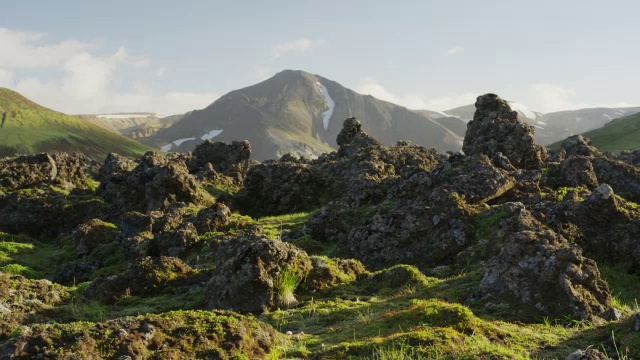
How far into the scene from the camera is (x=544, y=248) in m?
13.1

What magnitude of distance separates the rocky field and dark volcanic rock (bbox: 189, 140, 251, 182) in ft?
52.1

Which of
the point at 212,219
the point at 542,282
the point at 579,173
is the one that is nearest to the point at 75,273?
the point at 212,219

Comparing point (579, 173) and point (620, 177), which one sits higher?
point (579, 173)

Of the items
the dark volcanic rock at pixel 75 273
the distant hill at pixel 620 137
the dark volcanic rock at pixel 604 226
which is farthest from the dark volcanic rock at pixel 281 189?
the distant hill at pixel 620 137

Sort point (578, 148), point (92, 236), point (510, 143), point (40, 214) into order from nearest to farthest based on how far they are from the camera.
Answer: point (92, 236), point (510, 143), point (578, 148), point (40, 214)

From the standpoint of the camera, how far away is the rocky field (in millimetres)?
8711

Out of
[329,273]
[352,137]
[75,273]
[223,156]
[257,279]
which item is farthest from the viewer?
[352,137]

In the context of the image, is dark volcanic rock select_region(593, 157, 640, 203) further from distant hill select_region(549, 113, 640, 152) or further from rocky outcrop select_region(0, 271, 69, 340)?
distant hill select_region(549, 113, 640, 152)

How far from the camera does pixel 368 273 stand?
1761cm

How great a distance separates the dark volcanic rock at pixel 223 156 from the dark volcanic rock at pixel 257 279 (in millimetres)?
42467

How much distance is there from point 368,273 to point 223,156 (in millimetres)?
43411

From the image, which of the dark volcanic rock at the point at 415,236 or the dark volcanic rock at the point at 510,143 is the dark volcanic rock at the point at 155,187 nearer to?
the dark volcanic rock at the point at 415,236

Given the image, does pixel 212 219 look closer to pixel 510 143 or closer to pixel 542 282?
pixel 542 282

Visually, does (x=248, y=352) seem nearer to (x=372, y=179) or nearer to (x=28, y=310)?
(x=28, y=310)
